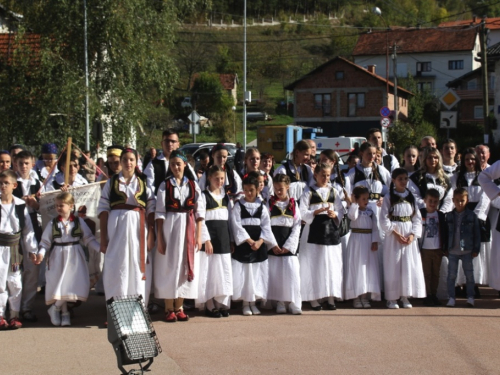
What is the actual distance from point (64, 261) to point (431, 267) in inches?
198

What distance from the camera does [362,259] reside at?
10086mm

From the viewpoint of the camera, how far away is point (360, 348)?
24.5ft

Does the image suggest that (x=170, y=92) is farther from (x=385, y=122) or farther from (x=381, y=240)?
(x=381, y=240)

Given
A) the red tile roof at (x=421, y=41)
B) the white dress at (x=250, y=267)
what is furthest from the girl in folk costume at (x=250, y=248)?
the red tile roof at (x=421, y=41)

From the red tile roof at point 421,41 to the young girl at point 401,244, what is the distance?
251 ft

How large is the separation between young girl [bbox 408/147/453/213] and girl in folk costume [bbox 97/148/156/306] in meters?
4.02

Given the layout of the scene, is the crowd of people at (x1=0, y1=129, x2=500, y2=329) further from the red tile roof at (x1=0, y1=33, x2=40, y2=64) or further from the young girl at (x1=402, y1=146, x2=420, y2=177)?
the red tile roof at (x1=0, y1=33, x2=40, y2=64)

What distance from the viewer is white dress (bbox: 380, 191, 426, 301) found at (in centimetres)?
993

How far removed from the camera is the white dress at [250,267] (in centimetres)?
946

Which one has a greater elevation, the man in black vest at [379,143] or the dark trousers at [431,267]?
the man in black vest at [379,143]

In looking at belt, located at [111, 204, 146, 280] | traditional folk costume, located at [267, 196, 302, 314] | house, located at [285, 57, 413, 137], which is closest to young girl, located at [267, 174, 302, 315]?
traditional folk costume, located at [267, 196, 302, 314]

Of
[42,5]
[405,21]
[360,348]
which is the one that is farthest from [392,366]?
[405,21]

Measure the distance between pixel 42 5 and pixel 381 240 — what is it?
2060 cm

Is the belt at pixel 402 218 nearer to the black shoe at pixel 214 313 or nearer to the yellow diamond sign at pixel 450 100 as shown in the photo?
the black shoe at pixel 214 313
